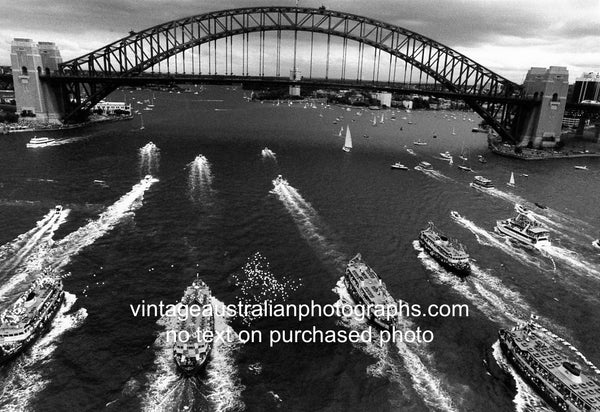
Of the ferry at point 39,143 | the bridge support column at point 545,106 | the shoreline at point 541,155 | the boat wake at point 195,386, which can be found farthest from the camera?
the bridge support column at point 545,106

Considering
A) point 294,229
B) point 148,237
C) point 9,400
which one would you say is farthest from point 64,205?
point 9,400

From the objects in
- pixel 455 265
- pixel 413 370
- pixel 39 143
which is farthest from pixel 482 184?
pixel 39 143

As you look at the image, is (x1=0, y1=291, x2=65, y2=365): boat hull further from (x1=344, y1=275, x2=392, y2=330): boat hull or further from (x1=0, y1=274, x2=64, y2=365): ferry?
(x1=344, y1=275, x2=392, y2=330): boat hull

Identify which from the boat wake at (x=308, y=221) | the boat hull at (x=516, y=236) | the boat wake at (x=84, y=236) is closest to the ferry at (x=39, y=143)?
the boat wake at (x=84, y=236)

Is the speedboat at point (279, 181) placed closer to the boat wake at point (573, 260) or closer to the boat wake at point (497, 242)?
the boat wake at point (497, 242)

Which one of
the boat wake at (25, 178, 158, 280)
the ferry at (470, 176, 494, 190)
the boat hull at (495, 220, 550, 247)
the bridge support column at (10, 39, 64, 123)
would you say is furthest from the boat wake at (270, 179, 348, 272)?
the bridge support column at (10, 39, 64, 123)

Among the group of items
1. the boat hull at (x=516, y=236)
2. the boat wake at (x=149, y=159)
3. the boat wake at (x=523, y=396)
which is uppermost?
the boat wake at (x=149, y=159)

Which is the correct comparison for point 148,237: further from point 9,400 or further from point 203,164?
point 203,164
